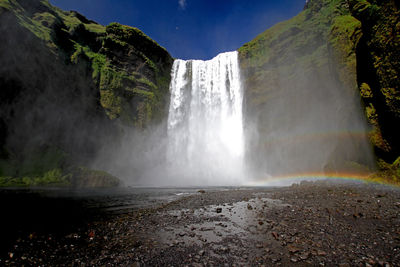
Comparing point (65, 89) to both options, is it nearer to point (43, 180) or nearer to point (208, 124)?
point (43, 180)

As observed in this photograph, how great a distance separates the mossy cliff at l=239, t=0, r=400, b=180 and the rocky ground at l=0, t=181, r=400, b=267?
13579 millimetres

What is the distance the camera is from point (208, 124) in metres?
47.4

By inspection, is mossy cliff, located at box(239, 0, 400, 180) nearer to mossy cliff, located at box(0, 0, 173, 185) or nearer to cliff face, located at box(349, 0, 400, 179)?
cliff face, located at box(349, 0, 400, 179)

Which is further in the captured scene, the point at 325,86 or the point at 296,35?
the point at 296,35

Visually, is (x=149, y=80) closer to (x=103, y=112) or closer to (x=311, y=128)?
(x=103, y=112)

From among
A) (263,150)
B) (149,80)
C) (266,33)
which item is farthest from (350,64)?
(149,80)

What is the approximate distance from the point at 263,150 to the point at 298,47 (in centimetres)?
2319

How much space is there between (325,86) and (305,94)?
11.8 feet

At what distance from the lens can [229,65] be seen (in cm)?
4994

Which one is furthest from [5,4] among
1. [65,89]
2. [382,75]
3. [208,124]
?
[382,75]

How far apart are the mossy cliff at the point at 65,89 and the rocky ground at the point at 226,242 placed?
2864 cm

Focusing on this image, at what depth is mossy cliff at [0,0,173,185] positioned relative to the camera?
36094mm

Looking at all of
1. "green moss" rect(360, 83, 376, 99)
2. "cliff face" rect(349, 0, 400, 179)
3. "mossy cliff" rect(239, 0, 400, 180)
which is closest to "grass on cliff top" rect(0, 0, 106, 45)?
"mossy cliff" rect(239, 0, 400, 180)

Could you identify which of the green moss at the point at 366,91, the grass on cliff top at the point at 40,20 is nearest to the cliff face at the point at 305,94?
the green moss at the point at 366,91
